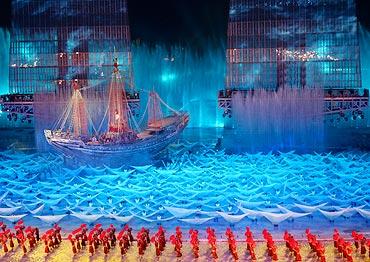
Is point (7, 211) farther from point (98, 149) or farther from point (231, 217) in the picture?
point (98, 149)

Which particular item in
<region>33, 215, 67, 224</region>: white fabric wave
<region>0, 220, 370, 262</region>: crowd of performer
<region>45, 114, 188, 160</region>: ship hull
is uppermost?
<region>45, 114, 188, 160</region>: ship hull

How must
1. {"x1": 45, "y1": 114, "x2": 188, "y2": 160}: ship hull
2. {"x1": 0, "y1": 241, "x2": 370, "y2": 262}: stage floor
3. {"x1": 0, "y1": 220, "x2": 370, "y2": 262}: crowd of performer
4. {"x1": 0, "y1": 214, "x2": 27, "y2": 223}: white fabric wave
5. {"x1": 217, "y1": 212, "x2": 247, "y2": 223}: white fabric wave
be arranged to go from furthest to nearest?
{"x1": 45, "y1": 114, "x2": 188, "y2": 160}: ship hull
{"x1": 0, "y1": 214, "x2": 27, "y2": 223}: white fabric wave
{"x1": 217, "y1": 212, "x2": 247, "y2": 223}: white fabric wave
{"x1": 0, "y1": 241, "x2": 370, "y2": 262}: stage floor
{"x1": 0, "y1": 220, "x2": 370, "y2": 262}: crowd of performer

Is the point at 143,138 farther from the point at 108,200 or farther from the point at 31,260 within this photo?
the point at 31,260

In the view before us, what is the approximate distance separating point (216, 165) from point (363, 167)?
11.0m

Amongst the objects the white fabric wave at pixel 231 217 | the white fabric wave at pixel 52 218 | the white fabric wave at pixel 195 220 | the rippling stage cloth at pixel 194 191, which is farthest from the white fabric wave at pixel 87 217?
the white fabric wave at pixel 231 217

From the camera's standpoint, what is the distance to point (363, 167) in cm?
4388

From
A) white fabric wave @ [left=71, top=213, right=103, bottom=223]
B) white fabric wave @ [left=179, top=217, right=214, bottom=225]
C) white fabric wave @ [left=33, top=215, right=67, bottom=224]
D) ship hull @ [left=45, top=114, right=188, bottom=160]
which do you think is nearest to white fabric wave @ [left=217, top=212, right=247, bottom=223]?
white fabric wave @ [left=179, top=217, right=214, bottom=225]

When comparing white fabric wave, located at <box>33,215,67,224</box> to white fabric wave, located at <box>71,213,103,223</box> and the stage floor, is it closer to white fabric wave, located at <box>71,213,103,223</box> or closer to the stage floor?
white fabric wave, located at <box>71,213,103,223</box>

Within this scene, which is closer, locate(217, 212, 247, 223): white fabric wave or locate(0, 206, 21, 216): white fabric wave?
locate(217, 212, 247, 223): white fabric wave

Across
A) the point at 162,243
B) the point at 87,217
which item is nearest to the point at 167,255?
the point at 162,243

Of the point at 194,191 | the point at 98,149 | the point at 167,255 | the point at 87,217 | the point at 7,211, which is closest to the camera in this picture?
the point at 167,255

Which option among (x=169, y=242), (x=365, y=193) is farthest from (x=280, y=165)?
(x=169, y=242)

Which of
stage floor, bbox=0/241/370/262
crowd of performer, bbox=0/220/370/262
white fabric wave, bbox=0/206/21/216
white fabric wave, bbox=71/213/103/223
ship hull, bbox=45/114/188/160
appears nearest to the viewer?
crowd of performer, bbox=0/220/370/262

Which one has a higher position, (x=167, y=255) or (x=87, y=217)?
(x=87, y=217)
